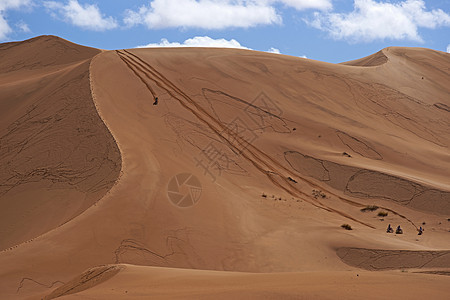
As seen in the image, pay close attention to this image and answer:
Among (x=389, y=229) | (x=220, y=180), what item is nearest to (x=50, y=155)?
(x=220, y=180)

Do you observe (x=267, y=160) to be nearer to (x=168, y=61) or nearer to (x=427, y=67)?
(x=168, y=61)

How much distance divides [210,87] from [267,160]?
19.7 ft

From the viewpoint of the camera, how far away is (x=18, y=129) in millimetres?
19844

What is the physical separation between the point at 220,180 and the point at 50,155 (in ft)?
18.8

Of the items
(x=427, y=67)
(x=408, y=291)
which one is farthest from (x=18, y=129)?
(x=427, y=67)

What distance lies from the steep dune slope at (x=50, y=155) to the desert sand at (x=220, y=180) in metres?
0.06

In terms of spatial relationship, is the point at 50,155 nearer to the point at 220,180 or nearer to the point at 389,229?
the point at 220,180

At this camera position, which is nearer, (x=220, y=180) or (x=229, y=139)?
(x=220, y=180)

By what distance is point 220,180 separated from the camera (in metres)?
17.3

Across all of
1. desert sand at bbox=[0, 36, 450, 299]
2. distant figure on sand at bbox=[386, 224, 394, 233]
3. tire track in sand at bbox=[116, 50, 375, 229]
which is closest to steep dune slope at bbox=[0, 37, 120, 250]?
desert sand at bbox=[0, 36, 450, 299]

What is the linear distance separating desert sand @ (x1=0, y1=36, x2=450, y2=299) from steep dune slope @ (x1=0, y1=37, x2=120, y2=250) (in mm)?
62

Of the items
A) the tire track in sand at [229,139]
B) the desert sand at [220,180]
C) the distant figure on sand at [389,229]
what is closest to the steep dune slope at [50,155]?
the desert sand at [220,180]

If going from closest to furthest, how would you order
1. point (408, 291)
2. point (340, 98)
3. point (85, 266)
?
point (408, 291), point (85, 266), point (340, 98)

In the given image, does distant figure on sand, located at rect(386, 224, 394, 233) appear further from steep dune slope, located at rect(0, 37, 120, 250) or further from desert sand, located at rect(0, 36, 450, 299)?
steep dune slope, located at rect(0, 37, 120, 250)
